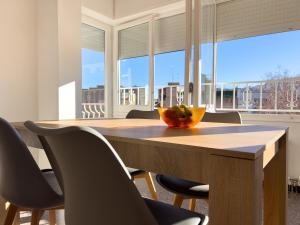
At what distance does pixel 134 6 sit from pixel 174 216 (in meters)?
3.17

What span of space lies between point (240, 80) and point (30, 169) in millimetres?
2786

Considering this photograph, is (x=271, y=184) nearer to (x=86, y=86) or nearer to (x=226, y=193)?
(x=226, y=193)

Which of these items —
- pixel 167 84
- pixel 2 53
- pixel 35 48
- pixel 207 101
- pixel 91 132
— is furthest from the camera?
pixel 167 84

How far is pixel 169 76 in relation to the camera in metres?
3.53

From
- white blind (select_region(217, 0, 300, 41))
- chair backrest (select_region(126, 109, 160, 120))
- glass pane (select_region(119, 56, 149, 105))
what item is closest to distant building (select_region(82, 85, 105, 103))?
glass pane (select_region(119, 56, 149, 105))

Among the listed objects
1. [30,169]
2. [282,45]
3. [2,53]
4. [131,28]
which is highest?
[131,28]

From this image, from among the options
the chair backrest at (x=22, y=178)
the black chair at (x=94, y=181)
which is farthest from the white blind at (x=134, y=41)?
the black chair at (x=94, y=181)

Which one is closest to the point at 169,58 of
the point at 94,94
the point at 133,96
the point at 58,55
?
the point at 133,96

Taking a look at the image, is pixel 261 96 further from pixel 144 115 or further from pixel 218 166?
pixel 218 166

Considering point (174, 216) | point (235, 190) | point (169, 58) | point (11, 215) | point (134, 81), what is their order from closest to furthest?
point (235, 190) < point (174, 216) < point (11, 215) < point (169, 58) < point (134, 81)

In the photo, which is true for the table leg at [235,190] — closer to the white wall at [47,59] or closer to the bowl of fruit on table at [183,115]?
the bowl of fruit on table at [183,115]

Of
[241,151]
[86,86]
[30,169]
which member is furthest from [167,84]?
[241,151]

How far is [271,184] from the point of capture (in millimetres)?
1275

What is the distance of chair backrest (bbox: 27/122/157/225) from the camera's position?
58cm
